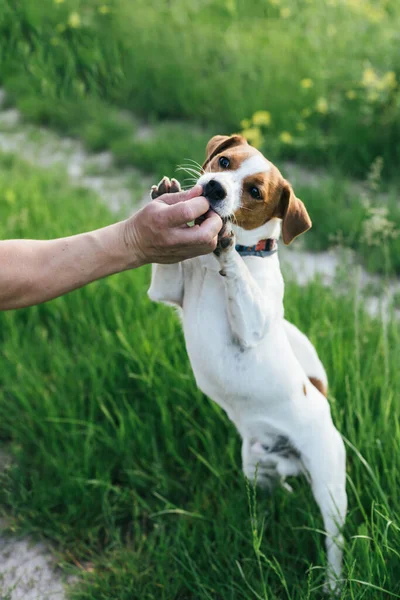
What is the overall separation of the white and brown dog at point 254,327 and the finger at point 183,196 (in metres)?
0.02

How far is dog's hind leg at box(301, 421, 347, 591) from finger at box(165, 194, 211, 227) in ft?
2.59

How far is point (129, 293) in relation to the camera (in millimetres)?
3182

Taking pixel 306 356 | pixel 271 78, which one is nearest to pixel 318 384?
pixel 306 356

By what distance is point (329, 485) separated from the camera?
6.53 ft

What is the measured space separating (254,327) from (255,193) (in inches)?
14.2

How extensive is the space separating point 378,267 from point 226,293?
2358mm

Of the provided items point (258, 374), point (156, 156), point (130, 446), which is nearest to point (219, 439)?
point (130, 446)

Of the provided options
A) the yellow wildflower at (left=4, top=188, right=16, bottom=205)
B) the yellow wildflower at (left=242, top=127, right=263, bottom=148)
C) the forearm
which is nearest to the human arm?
the forearm

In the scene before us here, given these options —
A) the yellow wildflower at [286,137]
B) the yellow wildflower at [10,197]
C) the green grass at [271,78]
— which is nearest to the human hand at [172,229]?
the yellow wildflower at [10,197]

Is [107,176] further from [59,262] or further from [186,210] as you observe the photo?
[186,210]

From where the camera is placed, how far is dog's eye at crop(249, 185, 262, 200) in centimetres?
176

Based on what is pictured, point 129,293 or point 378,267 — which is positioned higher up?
point 129,293

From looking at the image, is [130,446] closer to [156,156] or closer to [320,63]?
[156,156]

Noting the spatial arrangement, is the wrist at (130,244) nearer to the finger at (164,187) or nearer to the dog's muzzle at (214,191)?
the finger at (164,187)
